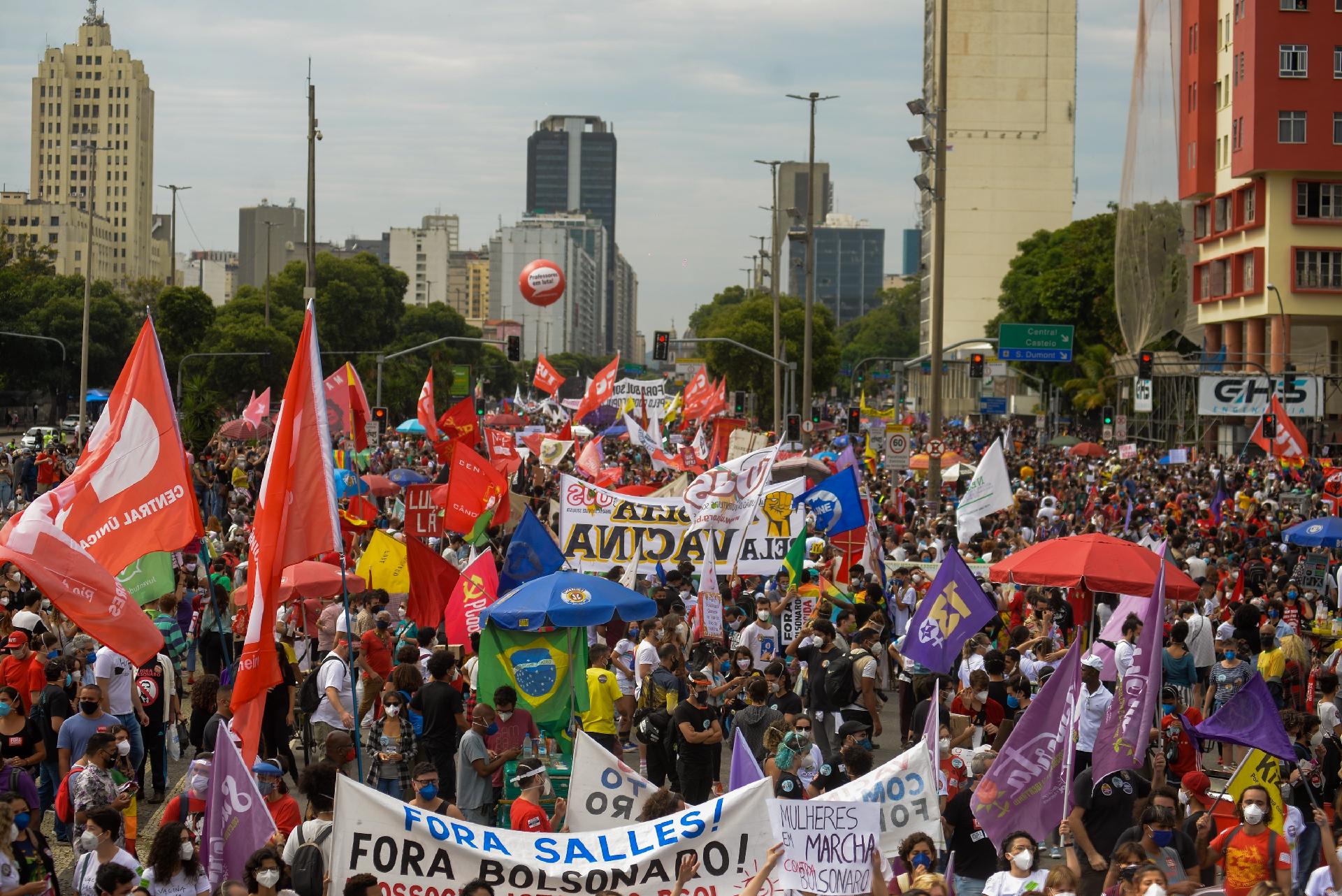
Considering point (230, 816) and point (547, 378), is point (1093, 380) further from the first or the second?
point (230, 816)

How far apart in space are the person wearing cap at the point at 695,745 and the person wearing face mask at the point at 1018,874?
311 centimetres

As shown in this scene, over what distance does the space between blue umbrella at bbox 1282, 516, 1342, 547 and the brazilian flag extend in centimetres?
1230

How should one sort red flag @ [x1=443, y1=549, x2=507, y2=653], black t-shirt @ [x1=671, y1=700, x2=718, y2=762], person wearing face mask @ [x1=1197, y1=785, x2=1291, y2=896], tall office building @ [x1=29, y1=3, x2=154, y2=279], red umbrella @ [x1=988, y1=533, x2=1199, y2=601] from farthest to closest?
tall office building @ [x1=29, y1=3, x2=154, y2=279] < red umbrella @ [x1=988, y1=533, x2=1199, y2=601] < red flag @ [x1=443, y1=549, x2=507, y2=653] < black t-shirt @ [x1=671, y1=700, x2=718, y2=762] < person wearing face mask @ [x1=1197, y1=785, x2=1291, y2=896]

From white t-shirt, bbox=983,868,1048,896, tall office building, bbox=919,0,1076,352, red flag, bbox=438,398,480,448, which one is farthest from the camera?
tall office building, bbox=919,0,1076,352

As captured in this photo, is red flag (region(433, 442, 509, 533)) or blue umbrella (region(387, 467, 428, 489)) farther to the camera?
blue umbrella (region(387, 467, 428, 489))

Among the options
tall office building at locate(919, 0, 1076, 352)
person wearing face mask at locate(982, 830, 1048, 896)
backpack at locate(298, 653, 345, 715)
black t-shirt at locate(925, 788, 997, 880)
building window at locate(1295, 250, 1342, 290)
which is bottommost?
black t-shirt at locate(925, 788, 997, 880)

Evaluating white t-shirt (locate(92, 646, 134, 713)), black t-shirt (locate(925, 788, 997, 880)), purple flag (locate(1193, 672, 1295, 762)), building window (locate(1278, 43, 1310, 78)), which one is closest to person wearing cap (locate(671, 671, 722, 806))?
black t-shirt (locate(925, 788, 997, 880))

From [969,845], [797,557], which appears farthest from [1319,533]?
[969,845]

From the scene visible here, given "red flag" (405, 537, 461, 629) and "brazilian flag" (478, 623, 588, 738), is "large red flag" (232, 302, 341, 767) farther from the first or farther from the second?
"red flag" (405, 537, 461, 629)

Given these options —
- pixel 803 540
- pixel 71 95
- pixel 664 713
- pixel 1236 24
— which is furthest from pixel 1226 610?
pixel 71 95

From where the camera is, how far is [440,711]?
1086 cm

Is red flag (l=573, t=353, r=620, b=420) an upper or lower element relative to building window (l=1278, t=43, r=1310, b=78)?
lower

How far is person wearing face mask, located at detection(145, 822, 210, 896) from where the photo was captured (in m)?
7.51

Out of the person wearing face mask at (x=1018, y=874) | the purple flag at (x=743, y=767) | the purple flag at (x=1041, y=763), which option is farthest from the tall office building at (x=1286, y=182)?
the person wearing face mask at (x=1018, y=874)
